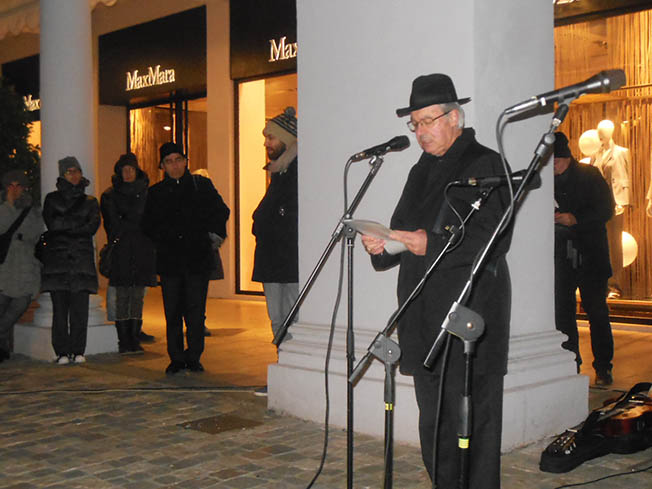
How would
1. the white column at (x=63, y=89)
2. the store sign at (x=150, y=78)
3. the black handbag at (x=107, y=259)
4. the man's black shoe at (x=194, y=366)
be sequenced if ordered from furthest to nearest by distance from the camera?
the store sign at (x=150, y=78)
the white column at (x=63, y=89)
the black handbag at (x=107, y=259)
the man's black shoe at (x=194, y=366)

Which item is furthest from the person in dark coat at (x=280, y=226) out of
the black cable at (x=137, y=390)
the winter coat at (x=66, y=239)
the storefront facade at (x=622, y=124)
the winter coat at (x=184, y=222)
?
the storefront facade at (x=622, y=124)

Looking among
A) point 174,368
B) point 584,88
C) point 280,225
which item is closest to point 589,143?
point 280,225

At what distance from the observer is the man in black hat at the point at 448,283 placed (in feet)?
10.6

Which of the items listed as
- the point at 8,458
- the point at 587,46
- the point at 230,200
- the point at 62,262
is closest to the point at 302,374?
the point at 8,458

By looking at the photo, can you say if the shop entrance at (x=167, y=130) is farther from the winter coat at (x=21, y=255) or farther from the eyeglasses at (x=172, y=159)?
the eyeglasses at (x=172, y=159)

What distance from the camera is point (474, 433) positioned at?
338 centimetres

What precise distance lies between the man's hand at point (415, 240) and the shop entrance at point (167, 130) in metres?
11.9

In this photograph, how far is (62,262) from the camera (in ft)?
25.9

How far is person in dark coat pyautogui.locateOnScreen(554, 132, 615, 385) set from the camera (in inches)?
257

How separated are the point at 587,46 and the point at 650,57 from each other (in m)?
0.72

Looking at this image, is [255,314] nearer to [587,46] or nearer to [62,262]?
[62,262]

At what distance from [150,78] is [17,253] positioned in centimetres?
784

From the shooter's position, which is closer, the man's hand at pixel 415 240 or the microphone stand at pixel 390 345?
the microphone stand at pixel 390 345

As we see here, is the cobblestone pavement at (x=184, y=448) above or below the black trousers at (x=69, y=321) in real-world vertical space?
below
